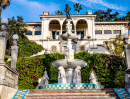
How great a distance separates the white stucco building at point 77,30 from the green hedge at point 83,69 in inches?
411

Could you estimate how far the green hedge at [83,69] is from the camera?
61.2 feet

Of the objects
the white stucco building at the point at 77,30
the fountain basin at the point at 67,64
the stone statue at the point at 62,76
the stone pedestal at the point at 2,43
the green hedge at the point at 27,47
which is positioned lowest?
the stone statue at the point at 62,76

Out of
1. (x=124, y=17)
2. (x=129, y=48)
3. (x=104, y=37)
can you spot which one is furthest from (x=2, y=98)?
(x=124, y=17)

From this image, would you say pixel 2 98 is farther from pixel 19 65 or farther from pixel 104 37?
pixel 104 37

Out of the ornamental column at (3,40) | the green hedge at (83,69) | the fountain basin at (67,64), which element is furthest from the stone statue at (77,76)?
the green hedge at (83,69)

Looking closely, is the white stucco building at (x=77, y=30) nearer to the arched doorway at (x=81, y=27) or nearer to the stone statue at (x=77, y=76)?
the arched doorway at (x=81, y=27)

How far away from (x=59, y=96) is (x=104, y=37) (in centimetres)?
2615

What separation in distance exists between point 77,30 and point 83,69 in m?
17.1

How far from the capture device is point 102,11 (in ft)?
161

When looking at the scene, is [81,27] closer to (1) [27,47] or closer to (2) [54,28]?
(2) [54,28]

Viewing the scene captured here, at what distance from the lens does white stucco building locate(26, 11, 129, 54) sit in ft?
104

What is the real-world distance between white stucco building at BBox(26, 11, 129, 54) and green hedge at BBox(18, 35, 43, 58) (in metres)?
1.80

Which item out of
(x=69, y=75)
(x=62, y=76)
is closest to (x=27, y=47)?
(x=69, y=75)

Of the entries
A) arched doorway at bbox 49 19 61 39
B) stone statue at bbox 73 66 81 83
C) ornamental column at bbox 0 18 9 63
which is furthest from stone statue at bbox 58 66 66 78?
arched doorway at bbox 49 19 61 39
